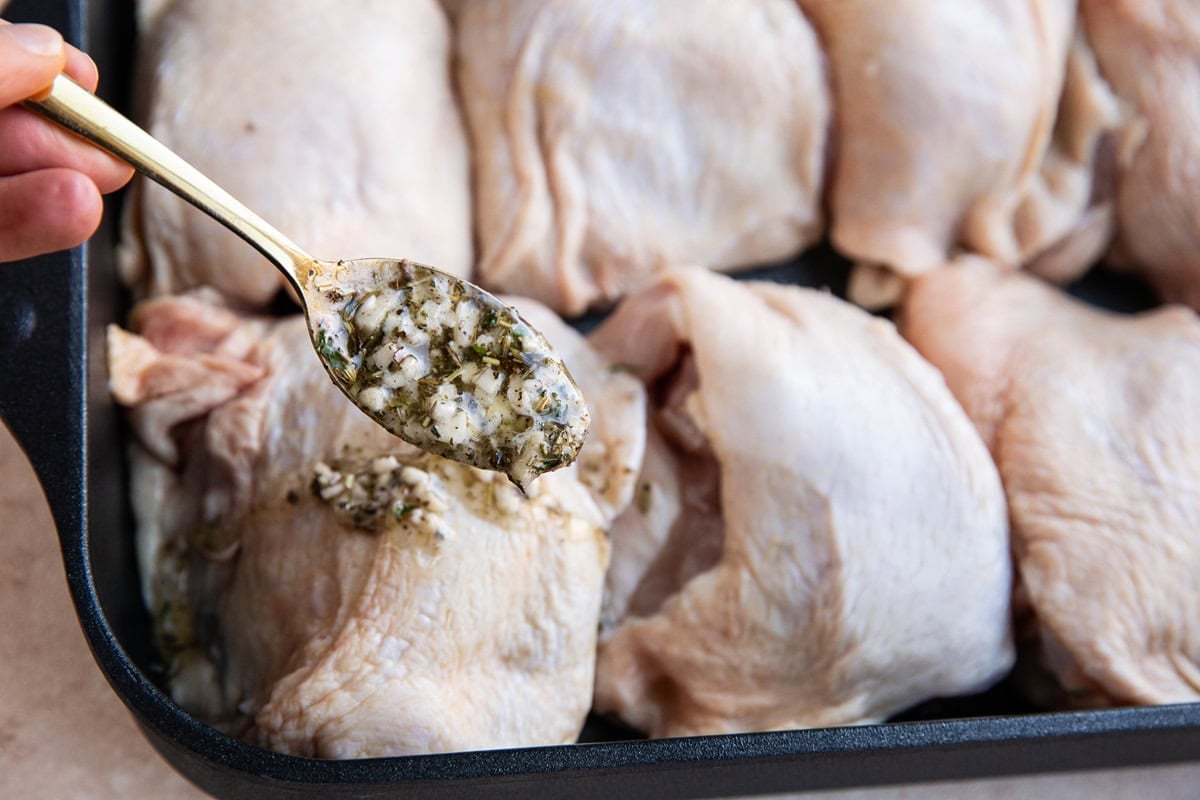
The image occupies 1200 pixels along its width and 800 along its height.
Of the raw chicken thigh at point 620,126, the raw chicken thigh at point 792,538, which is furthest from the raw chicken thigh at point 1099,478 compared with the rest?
the raw chicken thigh at point 620,126

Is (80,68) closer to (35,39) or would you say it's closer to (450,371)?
(35,39)

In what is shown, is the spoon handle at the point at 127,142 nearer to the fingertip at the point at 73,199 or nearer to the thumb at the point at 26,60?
the thumb at the point at 26,60

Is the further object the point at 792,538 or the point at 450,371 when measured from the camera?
the point at 792,538

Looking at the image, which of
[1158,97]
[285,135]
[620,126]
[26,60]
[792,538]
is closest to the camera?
[26,60]

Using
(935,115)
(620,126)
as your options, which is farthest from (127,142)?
(935,115)

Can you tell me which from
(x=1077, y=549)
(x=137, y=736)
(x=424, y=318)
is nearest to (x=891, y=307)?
(x=1077, y=549)

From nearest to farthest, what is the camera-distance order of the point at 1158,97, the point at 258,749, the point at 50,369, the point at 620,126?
1. the point at 258,749
2. the point at 50,369
3. the point at 620,126
4. the point at 1158,97
